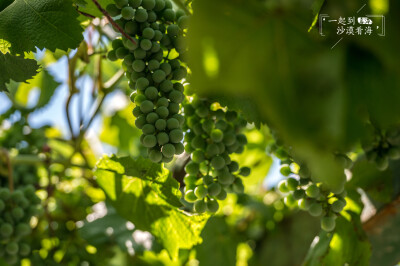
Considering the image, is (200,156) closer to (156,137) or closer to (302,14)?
(156,137)

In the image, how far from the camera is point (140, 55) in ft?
2.74

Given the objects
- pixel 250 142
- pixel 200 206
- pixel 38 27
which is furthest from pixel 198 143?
pixel 250 142

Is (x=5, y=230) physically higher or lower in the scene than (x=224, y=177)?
lower

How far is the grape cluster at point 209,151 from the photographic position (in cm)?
94

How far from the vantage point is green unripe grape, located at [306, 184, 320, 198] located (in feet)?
3.04

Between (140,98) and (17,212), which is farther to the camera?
(17,212)

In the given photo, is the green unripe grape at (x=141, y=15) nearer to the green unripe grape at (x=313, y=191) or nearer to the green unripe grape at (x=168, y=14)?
the green unripe grape at (x=168, y=14)

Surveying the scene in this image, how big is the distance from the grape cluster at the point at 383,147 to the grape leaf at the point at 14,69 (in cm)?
76

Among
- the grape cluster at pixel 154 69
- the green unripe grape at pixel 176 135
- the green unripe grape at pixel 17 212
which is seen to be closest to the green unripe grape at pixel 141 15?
the grape cluster at pixel 154 69

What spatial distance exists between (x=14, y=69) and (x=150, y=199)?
0.42 m

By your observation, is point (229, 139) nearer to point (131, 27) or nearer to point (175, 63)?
point (175, 63)

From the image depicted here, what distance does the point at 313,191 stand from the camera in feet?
3.04

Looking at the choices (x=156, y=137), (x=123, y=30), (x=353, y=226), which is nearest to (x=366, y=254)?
(x=353, y=226)

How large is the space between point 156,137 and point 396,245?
0.89 metres
